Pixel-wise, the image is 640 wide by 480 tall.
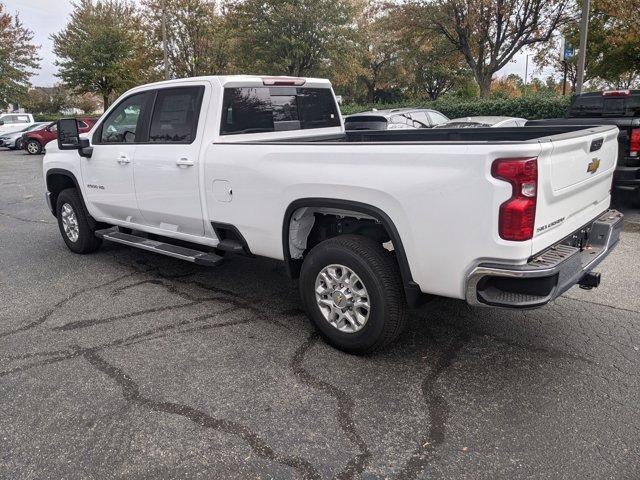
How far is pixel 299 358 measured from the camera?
12.0 ft

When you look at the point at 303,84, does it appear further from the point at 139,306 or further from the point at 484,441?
the point at 484,441

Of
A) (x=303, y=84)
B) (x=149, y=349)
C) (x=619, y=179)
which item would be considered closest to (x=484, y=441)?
(x=149, y=349)

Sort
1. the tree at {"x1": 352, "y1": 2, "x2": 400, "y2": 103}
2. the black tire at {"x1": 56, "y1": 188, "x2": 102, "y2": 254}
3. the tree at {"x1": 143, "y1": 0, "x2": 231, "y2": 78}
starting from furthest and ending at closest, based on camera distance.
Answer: the tree at {"x1": 352, "y1": 2, "x2": 400, "y2": 103} → the tree at {"x1": 143, "y1": 0, "x2": 231, "y2": 78} → the black tire at {"x1": 56, "y1": 188, "x2": 102, "y2": 254}

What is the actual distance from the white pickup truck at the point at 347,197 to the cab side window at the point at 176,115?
Answer: 0.05 feet

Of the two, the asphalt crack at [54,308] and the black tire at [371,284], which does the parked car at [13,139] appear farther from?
the black tire at [371,284]

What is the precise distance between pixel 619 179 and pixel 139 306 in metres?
6.04

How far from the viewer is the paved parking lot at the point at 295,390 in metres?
2.60

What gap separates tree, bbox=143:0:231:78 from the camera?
31750 millimetres

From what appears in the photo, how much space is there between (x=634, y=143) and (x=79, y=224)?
703 centimetres

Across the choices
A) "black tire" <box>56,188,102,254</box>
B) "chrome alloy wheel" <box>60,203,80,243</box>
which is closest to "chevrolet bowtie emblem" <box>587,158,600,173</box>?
"black tire" <box>56,188,102,254</box>

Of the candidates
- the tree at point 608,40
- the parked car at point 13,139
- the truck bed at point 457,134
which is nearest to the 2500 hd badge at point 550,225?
the truck bed at point 457,134

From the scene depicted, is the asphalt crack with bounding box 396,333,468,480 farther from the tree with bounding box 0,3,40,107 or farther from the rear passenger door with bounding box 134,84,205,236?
the tree with bounding box 0,3,40,107

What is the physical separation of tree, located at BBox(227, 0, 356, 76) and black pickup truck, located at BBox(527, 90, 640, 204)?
19194mm

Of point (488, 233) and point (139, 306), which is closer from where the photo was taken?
point (488, 233)
